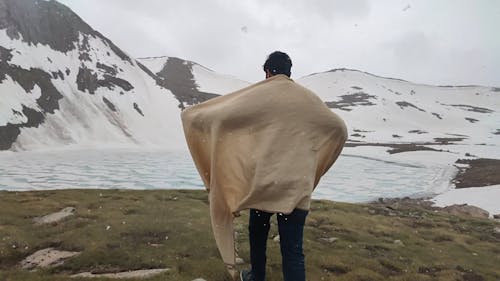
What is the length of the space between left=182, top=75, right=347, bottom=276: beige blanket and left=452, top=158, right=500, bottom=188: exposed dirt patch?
5148 cm

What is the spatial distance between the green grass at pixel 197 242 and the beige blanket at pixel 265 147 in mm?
3511

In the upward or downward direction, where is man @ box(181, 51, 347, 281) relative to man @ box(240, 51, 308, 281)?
upward

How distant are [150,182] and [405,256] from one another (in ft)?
95.4

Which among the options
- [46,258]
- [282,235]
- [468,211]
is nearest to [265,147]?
[282,235]

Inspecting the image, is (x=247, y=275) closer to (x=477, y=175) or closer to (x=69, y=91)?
(x=477, y=175)

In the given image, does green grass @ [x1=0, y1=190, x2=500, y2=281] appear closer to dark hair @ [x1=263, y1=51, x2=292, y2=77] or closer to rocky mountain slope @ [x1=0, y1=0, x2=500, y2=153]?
dark hair @ [x1=263, y1=51, x2=292, y2=77]

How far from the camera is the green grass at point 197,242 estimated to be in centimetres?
1013

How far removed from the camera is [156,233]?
1308 cm

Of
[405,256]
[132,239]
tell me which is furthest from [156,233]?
[405,256]

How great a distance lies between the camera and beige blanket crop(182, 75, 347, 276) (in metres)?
5.81

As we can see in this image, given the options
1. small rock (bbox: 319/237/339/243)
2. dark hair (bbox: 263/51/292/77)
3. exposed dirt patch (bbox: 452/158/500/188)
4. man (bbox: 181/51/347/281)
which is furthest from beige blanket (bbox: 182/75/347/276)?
exposed dirt patch (bbox: 452/158/500/188)

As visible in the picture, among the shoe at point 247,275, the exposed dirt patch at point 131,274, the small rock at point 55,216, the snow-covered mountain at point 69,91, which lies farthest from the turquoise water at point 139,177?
the shoe at point 247,275

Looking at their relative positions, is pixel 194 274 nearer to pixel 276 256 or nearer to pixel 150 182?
pixel 276 256

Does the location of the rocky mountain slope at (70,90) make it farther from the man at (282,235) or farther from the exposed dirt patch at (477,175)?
the man at (282,235)
